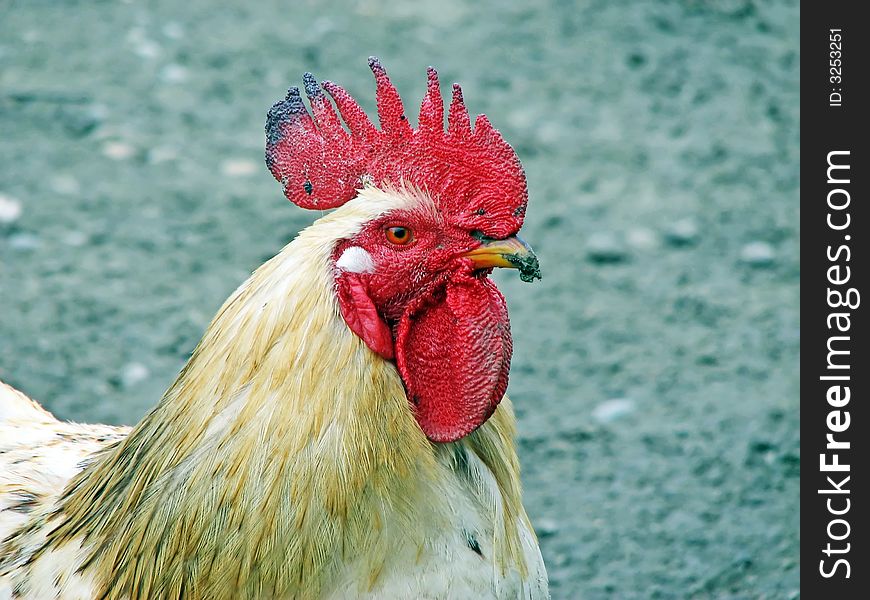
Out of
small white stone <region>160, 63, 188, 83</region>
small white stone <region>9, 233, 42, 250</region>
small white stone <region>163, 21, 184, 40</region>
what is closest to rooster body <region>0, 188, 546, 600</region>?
small white stone <region>9, 233, 42, 250</region>

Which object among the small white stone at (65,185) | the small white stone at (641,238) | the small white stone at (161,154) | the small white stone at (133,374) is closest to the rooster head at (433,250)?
the small white stone at (133,374)

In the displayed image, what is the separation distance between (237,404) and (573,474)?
2754 mm

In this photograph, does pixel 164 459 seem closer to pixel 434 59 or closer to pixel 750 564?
pixel 750 564

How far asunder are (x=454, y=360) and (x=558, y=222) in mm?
3863

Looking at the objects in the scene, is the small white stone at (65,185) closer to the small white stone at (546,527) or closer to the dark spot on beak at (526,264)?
the small white stone at (546,527)

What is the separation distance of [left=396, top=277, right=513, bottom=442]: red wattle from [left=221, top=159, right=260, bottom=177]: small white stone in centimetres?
427

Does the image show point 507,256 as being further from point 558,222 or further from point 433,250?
point 558,222

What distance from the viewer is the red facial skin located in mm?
2801

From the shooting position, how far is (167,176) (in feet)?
22.6

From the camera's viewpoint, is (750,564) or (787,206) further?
(787,206)

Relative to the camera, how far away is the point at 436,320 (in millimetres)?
2904

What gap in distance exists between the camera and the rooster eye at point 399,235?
9.23ft

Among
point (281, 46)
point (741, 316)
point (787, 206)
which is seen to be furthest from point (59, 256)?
point (787, 206)

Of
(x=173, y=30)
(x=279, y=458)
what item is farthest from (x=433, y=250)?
(x=173, y=30)
